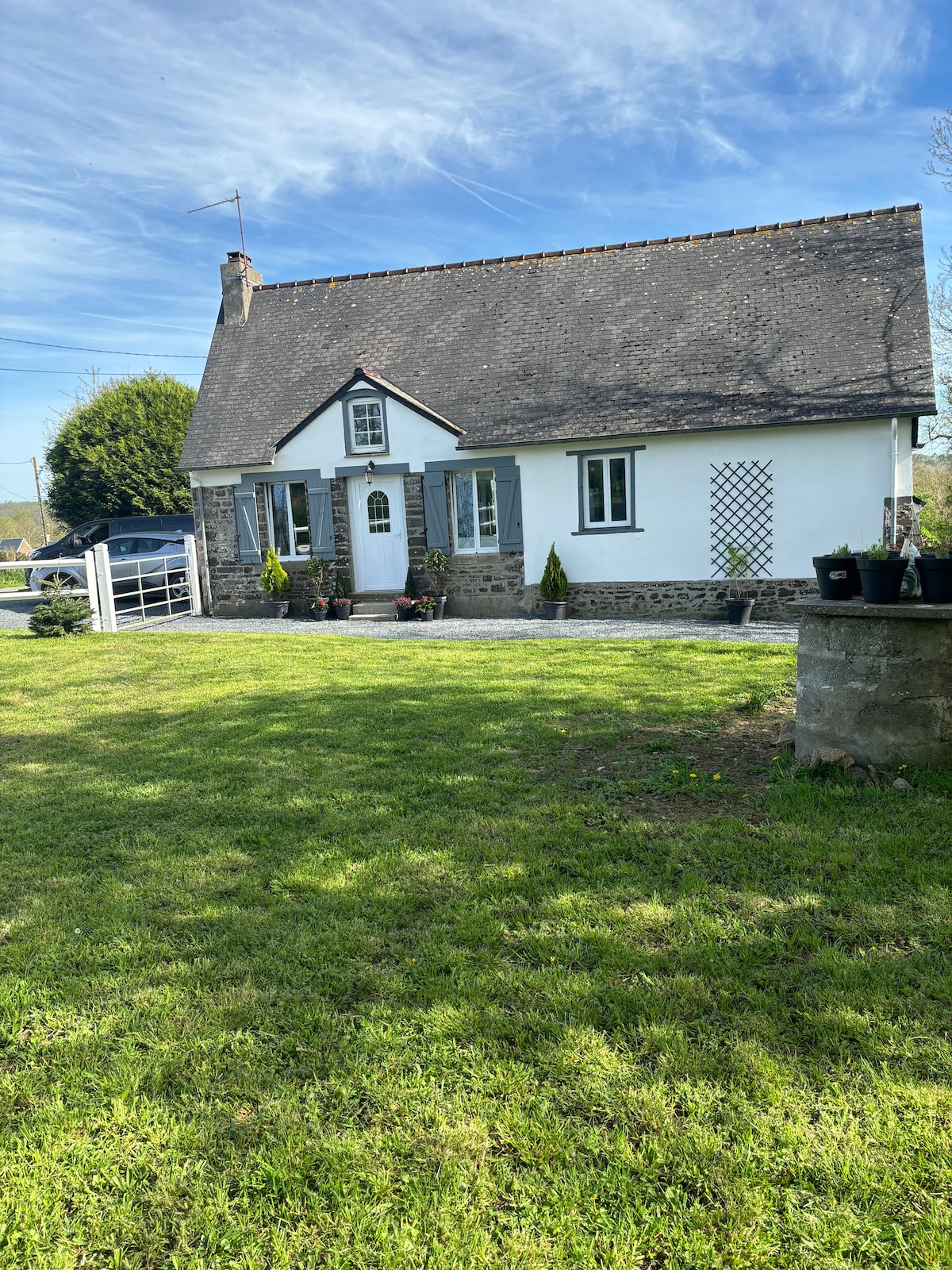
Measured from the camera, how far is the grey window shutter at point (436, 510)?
15453 millimetres

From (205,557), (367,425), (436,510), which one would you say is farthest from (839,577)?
(205,557)

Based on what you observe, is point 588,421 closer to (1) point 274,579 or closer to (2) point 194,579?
(1) point 274,579

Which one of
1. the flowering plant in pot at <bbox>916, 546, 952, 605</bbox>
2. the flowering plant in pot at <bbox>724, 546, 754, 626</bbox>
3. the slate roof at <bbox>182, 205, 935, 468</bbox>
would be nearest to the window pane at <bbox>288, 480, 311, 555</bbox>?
the slate roof at <bbox>182, 205, 935, 468</bbox>

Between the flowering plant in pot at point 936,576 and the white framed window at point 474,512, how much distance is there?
1108cm

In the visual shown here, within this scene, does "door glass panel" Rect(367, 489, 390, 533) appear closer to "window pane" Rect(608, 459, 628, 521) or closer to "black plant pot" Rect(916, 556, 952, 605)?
"window pane" Rect(608, 459, 628, 521)

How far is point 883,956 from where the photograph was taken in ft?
10.2

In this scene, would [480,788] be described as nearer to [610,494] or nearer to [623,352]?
[610,494]

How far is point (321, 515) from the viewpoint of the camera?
16.1 m

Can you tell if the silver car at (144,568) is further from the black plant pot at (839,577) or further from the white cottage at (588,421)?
the black plant pot at (839,577)

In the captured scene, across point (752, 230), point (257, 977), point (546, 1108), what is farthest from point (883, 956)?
point (752, 230)

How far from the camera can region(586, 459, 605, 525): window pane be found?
14812 millimetres

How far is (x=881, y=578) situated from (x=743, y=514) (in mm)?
9720

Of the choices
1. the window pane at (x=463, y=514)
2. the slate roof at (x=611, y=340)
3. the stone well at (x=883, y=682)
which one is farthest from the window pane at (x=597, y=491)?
the stone well at (x=883, y=682)

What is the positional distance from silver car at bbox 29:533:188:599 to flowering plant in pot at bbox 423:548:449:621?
484 centimetres
